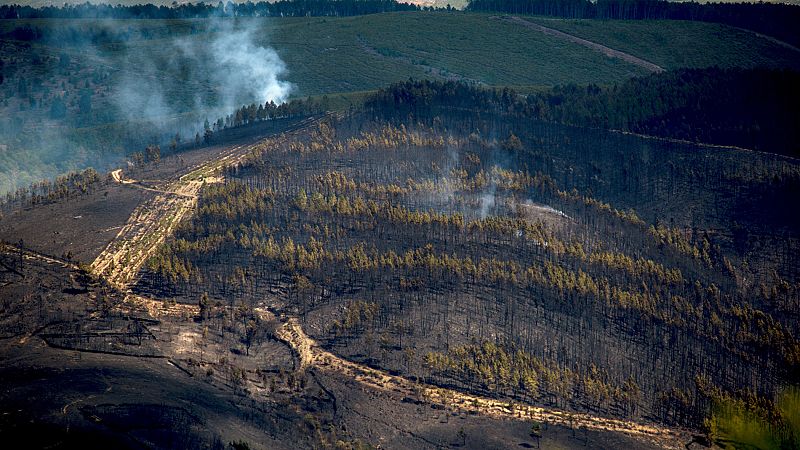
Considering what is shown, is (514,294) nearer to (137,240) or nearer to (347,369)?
(347,369)

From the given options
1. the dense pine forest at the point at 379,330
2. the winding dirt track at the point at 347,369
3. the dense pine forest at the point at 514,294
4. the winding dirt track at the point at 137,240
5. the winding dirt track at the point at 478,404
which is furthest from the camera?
the winding dirt track at the point at 137,240

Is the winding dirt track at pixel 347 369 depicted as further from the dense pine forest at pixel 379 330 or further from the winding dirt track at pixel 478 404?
the dense pine forest at pixel 379 330

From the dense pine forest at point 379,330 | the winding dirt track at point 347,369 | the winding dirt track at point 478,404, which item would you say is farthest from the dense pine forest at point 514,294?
the winding dirt track at point 347,369

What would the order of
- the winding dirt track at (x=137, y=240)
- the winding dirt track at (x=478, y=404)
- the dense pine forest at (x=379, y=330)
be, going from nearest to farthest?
1. the dense pine forest at (x=379, y=330)
2. the winding dirt track at (x=478, y=404)
3. the winding dirt track at (x=137, y=240)

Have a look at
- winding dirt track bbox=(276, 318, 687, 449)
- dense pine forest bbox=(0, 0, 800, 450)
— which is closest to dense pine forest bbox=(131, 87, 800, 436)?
dense pine forest bbox=(0, 0, 800, 450)

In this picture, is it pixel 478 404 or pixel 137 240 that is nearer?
pixel 478 404

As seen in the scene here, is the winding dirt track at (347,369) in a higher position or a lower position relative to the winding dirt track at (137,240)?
lower

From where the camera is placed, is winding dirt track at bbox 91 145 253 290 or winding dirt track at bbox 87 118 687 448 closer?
winding dirt track at bbox 87 118 687 448

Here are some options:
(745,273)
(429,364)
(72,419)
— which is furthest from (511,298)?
(72,419)

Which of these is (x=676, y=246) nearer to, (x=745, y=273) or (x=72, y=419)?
(x=745, y=273)

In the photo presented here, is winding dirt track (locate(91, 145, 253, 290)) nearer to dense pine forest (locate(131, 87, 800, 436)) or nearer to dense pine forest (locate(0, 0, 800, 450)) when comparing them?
dense pine forest (locate(0, 0, 800, 450))

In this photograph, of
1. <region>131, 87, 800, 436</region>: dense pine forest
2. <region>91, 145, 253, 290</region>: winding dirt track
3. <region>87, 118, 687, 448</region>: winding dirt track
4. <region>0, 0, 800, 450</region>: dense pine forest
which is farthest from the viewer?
<region>91, 145, 253, 290</region>: winding dirt track

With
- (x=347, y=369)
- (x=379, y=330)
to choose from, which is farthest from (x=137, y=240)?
(x=347, y=369)
